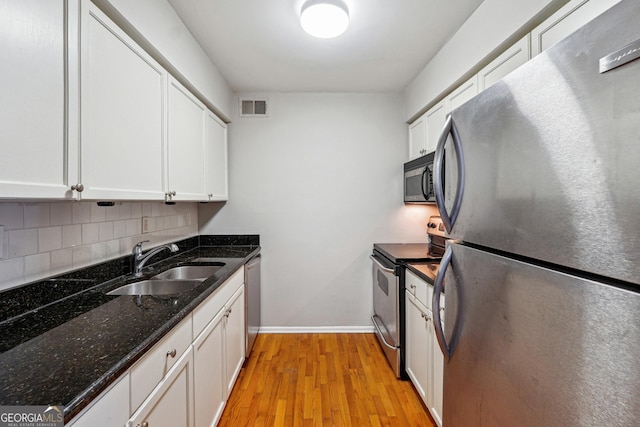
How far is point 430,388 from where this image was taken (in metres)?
1.77

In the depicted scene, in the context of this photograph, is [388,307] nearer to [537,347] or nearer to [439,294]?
[439,294]

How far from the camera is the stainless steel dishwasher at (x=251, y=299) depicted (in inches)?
95.7

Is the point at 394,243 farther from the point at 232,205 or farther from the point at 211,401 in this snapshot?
the point at 211,401

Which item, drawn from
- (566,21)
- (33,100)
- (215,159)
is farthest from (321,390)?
(566,21)

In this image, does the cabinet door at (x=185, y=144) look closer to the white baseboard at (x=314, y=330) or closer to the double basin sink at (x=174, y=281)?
the double basin sink at (x=174, y=281)

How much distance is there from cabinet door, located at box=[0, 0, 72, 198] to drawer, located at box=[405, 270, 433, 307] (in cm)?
178

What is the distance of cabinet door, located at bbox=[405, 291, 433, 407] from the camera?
1791mm

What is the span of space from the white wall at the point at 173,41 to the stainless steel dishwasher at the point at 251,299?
1432mm

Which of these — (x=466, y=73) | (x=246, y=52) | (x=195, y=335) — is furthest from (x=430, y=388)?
(x=246, y=52)

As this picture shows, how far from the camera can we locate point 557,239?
647mm

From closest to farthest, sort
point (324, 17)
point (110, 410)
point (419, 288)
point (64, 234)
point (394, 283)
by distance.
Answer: point (110, 410), point (64, 234), point (324, 17), point (419, 288), point (394, 283)

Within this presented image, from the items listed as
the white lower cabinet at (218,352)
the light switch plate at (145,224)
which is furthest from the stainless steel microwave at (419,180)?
the light switch plate at (145,224)

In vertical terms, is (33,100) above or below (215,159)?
below

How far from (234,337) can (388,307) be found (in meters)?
1.23
